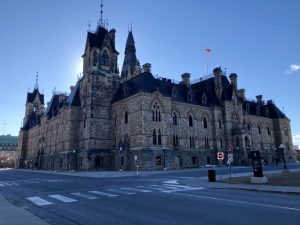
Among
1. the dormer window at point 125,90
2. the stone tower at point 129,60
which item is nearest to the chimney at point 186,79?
the dormer window at point 125,90

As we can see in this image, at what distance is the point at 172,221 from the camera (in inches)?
289

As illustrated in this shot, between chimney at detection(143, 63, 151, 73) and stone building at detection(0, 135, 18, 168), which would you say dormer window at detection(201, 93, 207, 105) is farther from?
stone building at detection(0, 135, 18, 168)

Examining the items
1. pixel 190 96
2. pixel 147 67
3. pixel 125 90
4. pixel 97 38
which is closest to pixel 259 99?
pixel 190 96

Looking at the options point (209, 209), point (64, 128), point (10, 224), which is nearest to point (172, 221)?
point (209, 209)

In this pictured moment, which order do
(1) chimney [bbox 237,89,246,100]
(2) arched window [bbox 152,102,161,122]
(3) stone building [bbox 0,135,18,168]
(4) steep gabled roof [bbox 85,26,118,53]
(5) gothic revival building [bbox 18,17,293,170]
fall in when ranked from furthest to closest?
(3) stone building [bbox 0,135,18,168] < (1) chimney [bbox 237,89,246,100] < (4) steep gabled roof [bbox 85,26,118,53] < (2) arched window [bbox 152,102,161,122] < (5) gothic revival building [bbox 18,17,293,170]

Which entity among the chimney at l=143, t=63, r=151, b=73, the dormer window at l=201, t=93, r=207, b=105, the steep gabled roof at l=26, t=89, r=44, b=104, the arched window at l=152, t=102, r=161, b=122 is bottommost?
the arched window at l=152, t=102, r=161, b=122

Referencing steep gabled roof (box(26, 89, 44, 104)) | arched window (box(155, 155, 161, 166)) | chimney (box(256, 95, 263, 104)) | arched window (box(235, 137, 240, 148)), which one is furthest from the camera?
steep gabled roof (box(26, 89, 44, 104))

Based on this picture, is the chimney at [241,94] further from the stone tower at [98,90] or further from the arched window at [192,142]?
the stone tower at [98,90]

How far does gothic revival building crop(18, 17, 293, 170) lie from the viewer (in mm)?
41594

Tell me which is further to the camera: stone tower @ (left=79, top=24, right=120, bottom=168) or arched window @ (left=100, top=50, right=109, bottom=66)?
arched window @ (left=100, top=50, right=109, bottom=66)

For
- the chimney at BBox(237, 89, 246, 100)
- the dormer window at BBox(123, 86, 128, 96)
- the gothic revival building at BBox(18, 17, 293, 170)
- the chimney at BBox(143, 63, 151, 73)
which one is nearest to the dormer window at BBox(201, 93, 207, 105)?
the gothic revival building at BBox(18, 17, 293, 170)

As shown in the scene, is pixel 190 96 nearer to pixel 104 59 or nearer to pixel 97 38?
pixel 104 59

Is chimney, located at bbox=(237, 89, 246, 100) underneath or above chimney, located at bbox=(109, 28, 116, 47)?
underneath

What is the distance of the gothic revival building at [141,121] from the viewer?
4159 cm
